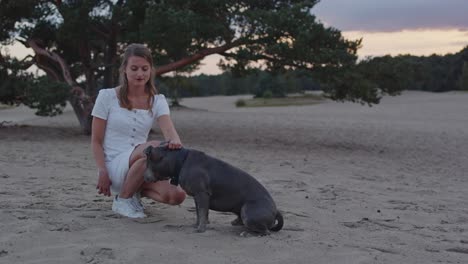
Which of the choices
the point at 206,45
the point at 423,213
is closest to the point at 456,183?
the point at 423,213

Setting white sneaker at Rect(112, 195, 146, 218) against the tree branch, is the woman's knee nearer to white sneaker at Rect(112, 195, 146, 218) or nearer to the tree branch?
white sneaker at Rect(112, 195, 146, 218)

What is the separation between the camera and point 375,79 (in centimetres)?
1448

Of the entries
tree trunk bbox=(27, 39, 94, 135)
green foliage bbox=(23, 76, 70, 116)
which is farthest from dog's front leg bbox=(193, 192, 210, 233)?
tree trunk bbox=(27, 39, 94, 135)

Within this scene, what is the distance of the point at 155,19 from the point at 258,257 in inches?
383

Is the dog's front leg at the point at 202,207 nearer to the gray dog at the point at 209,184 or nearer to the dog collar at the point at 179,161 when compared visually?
the gray dog at the point at 209,184

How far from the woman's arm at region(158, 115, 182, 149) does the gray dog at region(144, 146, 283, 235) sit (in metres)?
0.05

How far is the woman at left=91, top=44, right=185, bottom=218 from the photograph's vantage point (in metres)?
4.85

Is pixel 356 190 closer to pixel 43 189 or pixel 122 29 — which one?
pixel 43 189

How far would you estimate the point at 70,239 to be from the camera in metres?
4.13

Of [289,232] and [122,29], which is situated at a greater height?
[122,29]

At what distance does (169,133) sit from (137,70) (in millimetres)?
593

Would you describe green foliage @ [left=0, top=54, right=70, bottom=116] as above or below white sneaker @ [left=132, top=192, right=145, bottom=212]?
above

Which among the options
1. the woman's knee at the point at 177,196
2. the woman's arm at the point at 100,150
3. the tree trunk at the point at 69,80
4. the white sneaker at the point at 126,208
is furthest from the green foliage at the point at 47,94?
the woman's knee at the point at 177,196

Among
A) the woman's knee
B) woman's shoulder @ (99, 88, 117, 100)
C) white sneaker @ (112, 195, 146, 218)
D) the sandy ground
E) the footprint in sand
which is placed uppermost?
woman's shoulder @ (99, 88, 117, 100)
